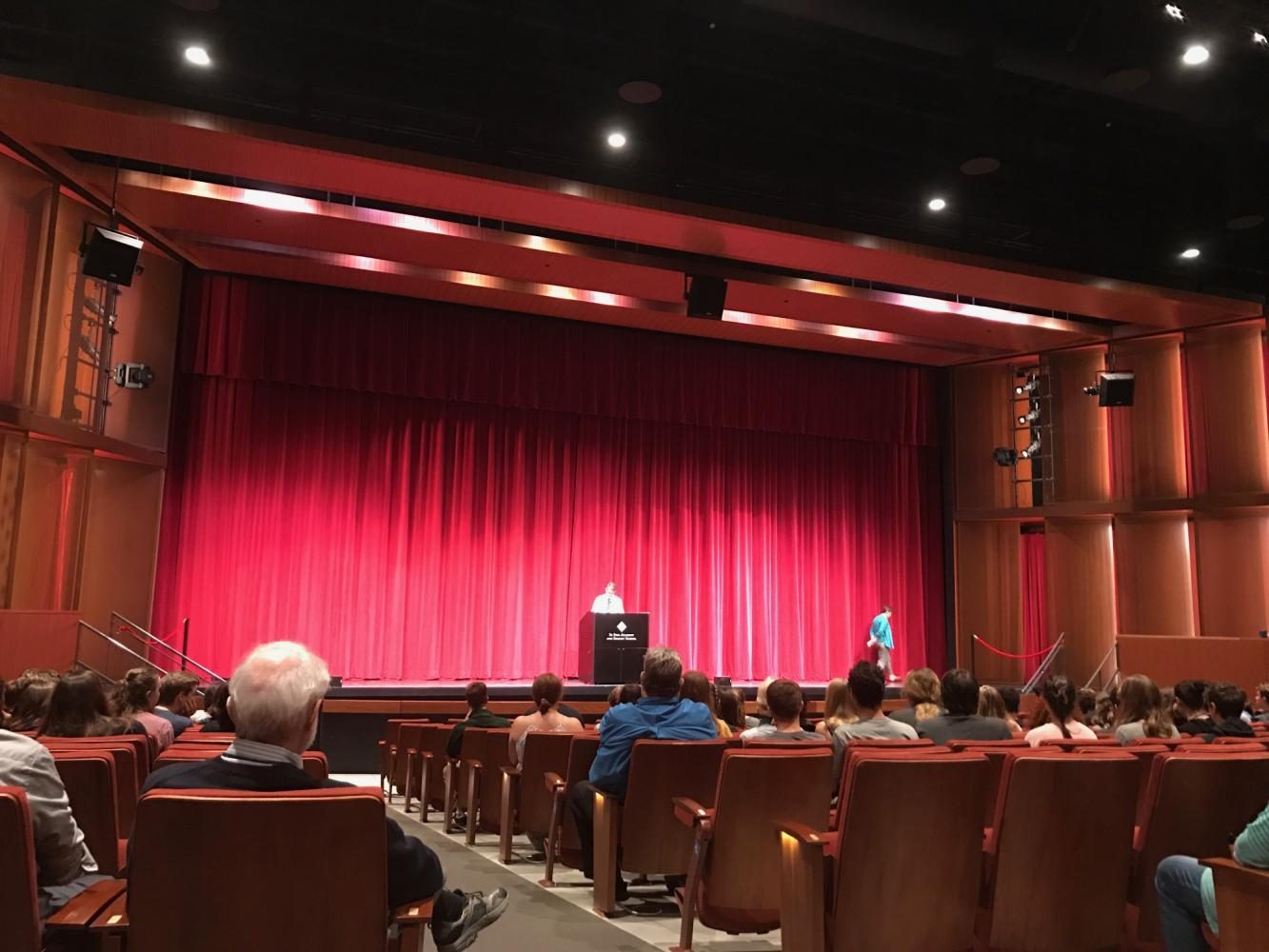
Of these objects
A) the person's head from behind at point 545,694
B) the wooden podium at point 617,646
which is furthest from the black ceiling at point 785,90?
the person's head from behind at point 545,694

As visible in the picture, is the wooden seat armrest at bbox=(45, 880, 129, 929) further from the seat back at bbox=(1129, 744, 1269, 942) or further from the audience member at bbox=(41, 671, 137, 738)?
the seat back at bbox=(1129, 744, 1269, 942)

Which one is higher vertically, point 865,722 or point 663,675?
point 663,675

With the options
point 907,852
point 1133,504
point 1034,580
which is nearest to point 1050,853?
point 907,852

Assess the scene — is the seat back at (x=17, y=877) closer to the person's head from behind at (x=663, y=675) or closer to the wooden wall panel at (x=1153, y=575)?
the person's head from behind at (x=663, y=675)

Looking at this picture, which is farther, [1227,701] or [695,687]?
[695,687]

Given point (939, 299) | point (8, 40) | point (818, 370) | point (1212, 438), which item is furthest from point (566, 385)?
point (1212, 438)

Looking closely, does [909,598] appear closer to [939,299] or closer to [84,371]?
[939,299]

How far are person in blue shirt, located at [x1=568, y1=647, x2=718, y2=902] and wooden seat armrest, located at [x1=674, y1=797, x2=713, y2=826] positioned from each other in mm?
409

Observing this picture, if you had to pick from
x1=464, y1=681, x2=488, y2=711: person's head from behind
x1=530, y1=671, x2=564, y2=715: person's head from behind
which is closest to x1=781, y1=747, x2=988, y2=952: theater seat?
x1=530, y1=671, x2=564, y2=715: person's head from behind

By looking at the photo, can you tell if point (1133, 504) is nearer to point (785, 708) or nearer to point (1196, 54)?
point (1196, 54)

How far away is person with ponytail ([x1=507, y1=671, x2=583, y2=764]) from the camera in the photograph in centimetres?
536

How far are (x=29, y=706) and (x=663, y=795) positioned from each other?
2349 millimetres

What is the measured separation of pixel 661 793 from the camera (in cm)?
379

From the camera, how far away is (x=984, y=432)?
1447 centimetres
